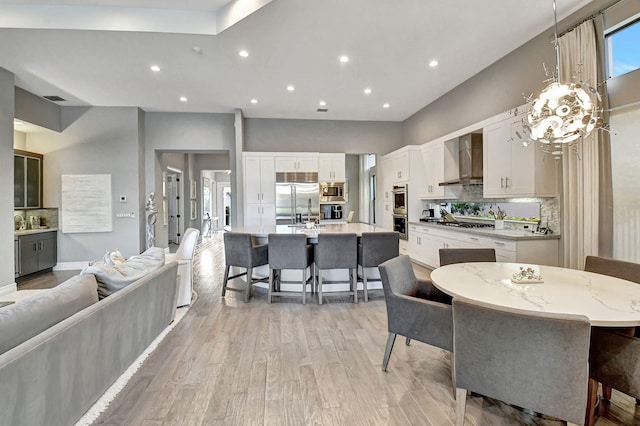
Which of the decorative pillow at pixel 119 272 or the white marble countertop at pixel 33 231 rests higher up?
the white marble countertop at pixel 33 231

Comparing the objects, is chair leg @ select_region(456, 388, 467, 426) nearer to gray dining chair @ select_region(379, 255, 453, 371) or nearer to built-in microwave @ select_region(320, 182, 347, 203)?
gray dining chair @ select_region(379, 255, 453, 371)

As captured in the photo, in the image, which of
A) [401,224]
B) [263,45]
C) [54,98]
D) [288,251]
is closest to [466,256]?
[288,251]

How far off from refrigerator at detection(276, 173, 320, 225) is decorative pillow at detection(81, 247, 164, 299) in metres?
4.16

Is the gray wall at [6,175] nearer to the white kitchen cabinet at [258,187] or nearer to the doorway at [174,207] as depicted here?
the white kitchen cabinet at [258,187]

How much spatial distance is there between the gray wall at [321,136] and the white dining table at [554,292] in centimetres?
566

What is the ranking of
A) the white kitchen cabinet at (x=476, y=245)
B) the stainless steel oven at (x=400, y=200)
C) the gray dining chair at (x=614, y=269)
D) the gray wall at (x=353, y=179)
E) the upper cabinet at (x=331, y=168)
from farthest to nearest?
the gray wall at (x=353, y=179) < the upper cabinet at (x=331, y=168) < the stainless steel oven at (x=400, y=200) < the white kitchen cabinet at (x=476, y=245) < the gray dining chair at (x=614, y=269)

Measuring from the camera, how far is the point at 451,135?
5.32 meters

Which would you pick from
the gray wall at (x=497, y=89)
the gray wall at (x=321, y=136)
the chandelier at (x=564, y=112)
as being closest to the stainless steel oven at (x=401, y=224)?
the gray wall at (x=497, y=89)

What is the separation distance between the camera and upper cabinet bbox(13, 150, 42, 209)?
5652 millimetres

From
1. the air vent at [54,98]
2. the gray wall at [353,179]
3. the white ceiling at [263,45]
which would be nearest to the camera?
the white ceiling at [263,45]

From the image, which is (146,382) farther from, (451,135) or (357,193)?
(357,193)

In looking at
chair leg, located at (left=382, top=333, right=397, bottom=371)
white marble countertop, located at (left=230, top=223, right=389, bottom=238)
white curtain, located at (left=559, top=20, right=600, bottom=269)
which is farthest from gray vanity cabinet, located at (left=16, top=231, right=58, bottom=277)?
white curtain, located at (left=559, top=20, right=600, bottom=269)

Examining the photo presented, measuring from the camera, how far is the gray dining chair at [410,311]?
1.91 meters

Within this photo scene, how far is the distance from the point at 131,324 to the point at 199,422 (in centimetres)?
91
